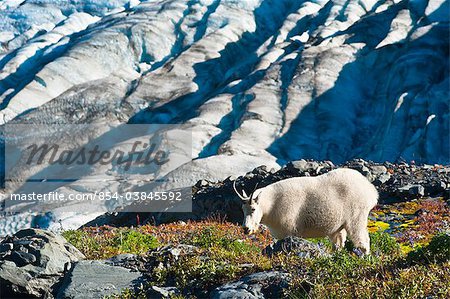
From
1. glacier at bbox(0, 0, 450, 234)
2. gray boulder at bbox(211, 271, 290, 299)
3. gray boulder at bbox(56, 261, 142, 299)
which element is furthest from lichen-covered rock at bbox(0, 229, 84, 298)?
glacier at bbox(0, 0, 450, 234)

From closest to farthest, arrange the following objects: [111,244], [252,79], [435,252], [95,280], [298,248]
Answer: [435,252] < [95,280] < [298,248] < [111,244] < [252,79]

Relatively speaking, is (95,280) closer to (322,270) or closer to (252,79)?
(322,270)

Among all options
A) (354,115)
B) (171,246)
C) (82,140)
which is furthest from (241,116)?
(171,246)

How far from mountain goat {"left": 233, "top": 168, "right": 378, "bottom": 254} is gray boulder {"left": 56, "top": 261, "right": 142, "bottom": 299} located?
171 inches

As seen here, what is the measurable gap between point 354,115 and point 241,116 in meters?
17.6

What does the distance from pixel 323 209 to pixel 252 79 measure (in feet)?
273

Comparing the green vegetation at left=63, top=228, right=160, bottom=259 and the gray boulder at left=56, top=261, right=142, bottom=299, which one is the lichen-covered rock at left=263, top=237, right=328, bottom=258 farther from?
the green vegetation at left=63, top=228, right=160, bottom=259

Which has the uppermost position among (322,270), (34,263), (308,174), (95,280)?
(322,270)

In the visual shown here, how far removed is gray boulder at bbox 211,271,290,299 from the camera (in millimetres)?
7957

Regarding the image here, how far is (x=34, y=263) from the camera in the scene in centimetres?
1002

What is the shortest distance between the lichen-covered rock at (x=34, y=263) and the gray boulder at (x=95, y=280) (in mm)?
537

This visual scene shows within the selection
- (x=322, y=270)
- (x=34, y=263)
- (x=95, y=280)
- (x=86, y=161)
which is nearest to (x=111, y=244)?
(x=34, y=263)

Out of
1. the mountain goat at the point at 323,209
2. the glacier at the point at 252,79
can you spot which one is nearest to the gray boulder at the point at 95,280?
the mountain goat at the point at 323,209

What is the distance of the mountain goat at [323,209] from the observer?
1298cm
